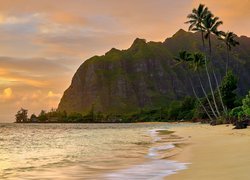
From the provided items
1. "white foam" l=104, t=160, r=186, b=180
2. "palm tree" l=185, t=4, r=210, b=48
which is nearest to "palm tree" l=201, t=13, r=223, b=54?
"palm tree" l=185, t=4, r=210, b=48

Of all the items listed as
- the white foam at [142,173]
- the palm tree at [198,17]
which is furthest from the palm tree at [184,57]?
the white foam at [142,173]

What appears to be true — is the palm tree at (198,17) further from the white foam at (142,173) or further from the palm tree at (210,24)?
the white foam at (142,173)

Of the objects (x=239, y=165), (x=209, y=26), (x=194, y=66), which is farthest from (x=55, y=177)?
(x=194, y=66)

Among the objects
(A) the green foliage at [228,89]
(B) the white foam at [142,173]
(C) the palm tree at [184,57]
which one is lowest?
(B) the white foam at [142,173]

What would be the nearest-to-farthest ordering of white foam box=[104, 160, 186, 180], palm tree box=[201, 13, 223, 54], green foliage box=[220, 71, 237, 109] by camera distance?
1. white foam box=[104, 160, 186, 180]
2. palm tree box=[201, 13, 223, 54]
3. green foliage box=[220, 71, 237, 109]

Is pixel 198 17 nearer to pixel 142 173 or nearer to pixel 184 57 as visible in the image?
pixel 184 57

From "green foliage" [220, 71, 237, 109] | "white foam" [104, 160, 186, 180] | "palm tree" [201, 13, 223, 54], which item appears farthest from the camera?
"green foliage" [220, 71, 237, 109]

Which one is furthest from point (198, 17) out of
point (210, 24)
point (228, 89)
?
point (228, 89)

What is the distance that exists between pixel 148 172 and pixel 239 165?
3025 millimetres

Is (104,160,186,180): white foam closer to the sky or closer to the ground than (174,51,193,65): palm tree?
closer to the ground

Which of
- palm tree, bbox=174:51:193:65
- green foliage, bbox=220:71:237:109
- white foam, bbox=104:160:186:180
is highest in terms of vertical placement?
Result: palm tree, bbox=174:51:193:65

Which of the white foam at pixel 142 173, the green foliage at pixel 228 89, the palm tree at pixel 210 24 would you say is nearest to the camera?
the white foam at pixel 142 173

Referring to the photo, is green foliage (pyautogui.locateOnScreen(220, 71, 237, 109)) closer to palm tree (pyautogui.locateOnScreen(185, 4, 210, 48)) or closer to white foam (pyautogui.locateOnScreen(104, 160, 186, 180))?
palm tree (pyautogui.locateOnScreen(185, 4, 210, 48))

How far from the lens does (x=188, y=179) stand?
422 inches
